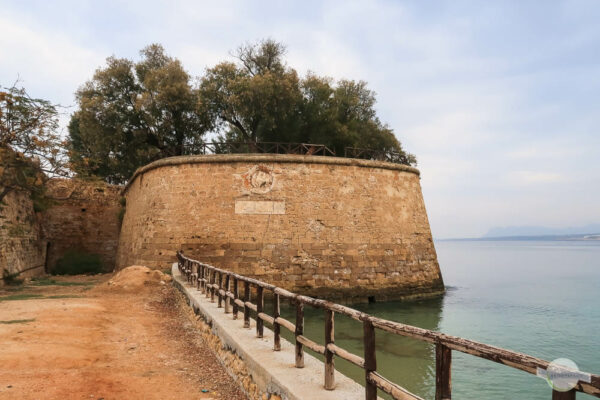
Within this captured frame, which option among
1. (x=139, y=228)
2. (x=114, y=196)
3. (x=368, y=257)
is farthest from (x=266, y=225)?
(x=114, y=196)

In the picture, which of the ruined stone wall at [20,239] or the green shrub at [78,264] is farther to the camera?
the green shrub at [78,264]

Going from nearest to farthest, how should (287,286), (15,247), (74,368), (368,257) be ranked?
(74,368)
(287,286)
(368,257)
(15,247)

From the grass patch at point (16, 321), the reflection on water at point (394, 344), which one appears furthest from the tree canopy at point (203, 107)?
the grass patch at point (16, 321)

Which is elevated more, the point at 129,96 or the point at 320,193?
the point at 129,96

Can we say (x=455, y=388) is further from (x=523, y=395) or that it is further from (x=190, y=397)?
(x=190, y=397)

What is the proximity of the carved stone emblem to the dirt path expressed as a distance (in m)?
7.06

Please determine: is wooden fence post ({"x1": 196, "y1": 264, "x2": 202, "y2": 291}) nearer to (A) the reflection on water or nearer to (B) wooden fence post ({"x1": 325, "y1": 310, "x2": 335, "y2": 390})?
(A) the reflection on water

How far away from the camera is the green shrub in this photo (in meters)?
23.3

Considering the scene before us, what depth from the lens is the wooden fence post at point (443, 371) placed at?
2.43 meters

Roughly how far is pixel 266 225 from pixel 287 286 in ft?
8.11

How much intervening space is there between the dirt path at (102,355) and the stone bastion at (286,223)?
5.99 metres

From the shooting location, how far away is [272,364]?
4.39m

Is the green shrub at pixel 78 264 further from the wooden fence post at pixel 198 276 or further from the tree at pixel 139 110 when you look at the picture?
the wooden fence post at pixel 198 276

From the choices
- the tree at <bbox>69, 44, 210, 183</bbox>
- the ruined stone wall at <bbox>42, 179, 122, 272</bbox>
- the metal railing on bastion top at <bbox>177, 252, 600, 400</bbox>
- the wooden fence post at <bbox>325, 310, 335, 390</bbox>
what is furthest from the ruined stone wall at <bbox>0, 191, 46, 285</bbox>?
the wooden fence post at <bbox>325, 310, 335, 390</bbox>
